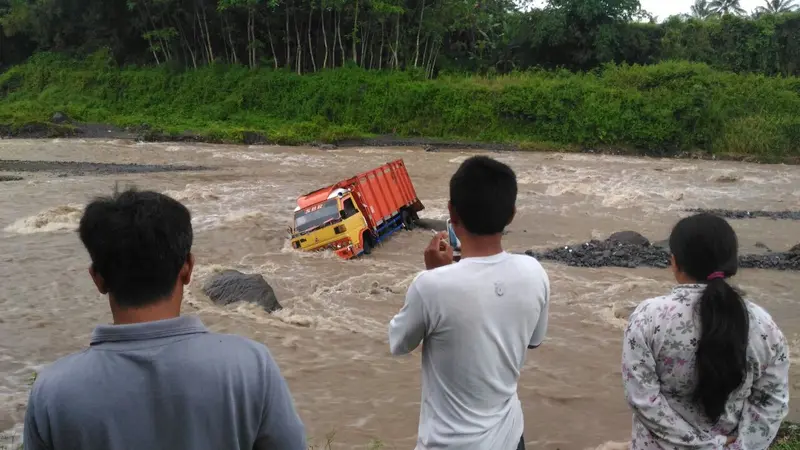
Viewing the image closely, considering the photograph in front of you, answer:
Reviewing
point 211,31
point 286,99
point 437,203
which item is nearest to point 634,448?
point 437,203

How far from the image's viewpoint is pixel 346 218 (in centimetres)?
1434

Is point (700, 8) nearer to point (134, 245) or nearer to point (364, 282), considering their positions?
point (364, 282)

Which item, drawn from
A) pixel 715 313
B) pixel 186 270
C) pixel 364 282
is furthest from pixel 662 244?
pixel 186 270

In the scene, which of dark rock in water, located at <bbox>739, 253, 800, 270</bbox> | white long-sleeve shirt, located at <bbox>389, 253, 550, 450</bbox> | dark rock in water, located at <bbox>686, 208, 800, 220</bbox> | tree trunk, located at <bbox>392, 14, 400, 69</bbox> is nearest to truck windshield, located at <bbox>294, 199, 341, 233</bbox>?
dark rock in water, located at <bbox>739, 253, 800, 270</bbox>

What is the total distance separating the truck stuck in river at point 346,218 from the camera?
14188 mm

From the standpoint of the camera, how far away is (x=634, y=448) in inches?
127

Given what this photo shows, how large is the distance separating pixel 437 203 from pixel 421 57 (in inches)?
902

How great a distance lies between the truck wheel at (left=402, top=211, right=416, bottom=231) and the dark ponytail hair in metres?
13.7

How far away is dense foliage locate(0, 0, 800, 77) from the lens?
1468 inches

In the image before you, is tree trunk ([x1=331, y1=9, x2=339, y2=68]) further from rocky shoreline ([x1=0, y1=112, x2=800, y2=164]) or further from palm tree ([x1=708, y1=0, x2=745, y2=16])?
palm tree ([x1=708, y1=0, x2=745, y2=16])

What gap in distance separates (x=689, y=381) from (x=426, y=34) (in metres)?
37.8

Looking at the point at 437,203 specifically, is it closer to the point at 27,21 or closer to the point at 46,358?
the point at 46,358

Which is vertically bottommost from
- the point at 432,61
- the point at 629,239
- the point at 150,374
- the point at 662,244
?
the point at 662,244

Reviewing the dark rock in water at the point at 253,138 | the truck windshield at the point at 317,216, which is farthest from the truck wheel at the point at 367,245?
the dark rock in water at the point at 253,138
